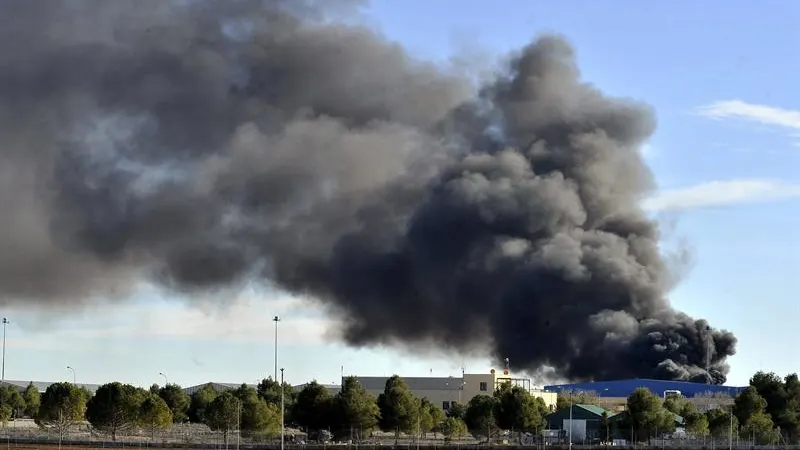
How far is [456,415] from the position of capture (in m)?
118

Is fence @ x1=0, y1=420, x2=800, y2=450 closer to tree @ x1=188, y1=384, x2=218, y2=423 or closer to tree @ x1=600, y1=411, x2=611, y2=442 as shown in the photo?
tree @ x1=600, y1=411, x2=611, y2=442

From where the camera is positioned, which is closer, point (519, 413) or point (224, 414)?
point (224, 414)

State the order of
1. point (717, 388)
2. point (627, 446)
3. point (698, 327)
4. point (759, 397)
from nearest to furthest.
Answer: point (627, 446)
point (759, 397)
point (717, 388)
point (698, 327)

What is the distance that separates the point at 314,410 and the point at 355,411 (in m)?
5.08

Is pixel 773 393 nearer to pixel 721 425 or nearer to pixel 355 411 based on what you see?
pixel 721 425

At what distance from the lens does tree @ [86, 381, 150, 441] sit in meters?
95.6

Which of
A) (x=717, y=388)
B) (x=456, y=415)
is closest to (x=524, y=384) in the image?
(x=717, y=388)

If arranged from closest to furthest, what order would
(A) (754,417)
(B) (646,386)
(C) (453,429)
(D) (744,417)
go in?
(A) (754,417)
(D) (744,417)
(C) (453,429)
(B) (646,386)

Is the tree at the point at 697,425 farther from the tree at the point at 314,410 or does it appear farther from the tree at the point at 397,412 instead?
the tree at the point at 314,410

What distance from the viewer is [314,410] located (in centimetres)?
9788

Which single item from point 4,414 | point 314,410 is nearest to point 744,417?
point 314,410

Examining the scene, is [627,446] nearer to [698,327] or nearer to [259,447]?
[259,447]

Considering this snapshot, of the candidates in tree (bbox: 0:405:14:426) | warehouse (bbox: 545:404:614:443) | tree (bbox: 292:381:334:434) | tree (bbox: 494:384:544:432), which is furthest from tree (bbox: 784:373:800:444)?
tree (bbox: 0:405:14:426)

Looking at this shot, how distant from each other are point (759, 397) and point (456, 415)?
32926mm
